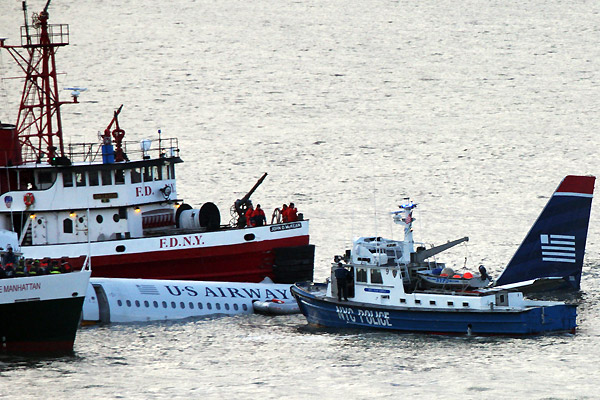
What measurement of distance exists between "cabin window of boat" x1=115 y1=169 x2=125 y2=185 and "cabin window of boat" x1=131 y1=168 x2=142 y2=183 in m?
0.45

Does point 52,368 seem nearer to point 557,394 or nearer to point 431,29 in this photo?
point 557,394

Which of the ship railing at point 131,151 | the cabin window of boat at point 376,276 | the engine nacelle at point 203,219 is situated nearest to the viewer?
Answer: the cabin window of boat at point 376,276

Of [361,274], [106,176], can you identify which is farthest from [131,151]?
[361,274]

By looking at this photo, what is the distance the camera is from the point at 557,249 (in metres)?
53.8

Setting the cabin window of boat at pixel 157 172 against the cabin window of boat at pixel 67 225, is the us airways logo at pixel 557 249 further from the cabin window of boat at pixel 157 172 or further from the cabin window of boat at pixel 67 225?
the cabin window of boat at pixel 67 225

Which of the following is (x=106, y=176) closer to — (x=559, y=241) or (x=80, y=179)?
(x=80, y=179)

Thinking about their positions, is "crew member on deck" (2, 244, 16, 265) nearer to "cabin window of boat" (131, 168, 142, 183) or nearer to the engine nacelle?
"cabin window of boat" (131, 168, 142, 183)

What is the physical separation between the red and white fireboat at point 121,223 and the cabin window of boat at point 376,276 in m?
10.4

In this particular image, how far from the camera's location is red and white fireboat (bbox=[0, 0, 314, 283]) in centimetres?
5656

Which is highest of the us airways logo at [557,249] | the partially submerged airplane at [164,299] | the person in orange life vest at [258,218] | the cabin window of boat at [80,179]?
the cabin window of boat at [80,179]

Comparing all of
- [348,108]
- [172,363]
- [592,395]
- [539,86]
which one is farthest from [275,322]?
[539,86]

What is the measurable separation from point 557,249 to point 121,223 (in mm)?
19132

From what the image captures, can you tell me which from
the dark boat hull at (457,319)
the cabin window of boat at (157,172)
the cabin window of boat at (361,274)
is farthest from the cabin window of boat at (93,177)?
the cabin window of boat at (361,274)

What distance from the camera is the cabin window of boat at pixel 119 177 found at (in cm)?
5797
